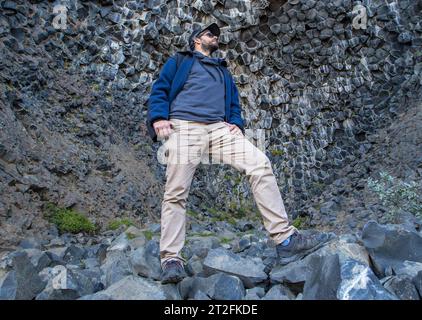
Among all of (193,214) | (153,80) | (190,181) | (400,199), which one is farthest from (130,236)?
(153,80)

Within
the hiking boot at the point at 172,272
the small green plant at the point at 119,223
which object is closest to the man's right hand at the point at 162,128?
the hiking boot at the point at 172,272

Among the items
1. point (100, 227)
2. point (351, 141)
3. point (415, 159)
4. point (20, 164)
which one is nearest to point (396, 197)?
point (415, 159)

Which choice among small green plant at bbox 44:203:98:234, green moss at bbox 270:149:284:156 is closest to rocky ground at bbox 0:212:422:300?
small green plant at bbox 44:203:98:234

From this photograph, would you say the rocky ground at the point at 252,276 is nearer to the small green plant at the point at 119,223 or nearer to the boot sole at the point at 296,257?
the boot sole at the point at 296,257

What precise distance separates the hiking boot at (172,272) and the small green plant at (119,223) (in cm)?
351

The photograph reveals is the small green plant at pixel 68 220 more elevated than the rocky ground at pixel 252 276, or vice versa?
the rocky ground at pixel 252 276

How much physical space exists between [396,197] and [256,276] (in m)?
4.41

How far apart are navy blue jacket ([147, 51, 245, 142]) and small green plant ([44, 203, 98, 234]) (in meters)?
3.11

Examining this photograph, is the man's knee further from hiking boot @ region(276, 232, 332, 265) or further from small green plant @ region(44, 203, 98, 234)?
small green plant @ region(44, 203, 98, 234)

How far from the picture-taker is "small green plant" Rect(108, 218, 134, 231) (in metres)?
6.60

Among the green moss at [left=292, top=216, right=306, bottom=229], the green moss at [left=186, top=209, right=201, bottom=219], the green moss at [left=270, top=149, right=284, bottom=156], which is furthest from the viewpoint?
the green moss at [left=270, top=149, right=284, bottom=156]

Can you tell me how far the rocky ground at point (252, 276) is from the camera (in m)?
2.63

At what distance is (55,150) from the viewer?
7.14 m

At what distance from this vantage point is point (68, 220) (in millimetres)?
6207
